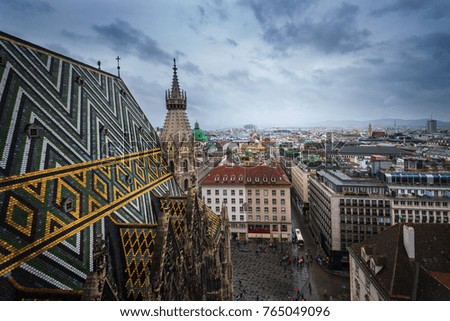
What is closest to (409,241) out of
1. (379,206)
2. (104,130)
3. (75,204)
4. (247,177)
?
(379,206)

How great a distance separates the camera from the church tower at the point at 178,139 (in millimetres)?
29141

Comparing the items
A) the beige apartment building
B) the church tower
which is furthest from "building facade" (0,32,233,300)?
the beige apartment building

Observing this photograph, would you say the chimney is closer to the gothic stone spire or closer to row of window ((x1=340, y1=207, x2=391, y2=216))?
row of window ((x1=340, y1=207, x2=391, y2=216))

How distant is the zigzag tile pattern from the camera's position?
9.80 meters

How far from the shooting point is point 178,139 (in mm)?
29297

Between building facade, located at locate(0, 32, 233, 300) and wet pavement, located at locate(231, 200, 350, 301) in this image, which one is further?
wet pavement, located at locate(231, 200, 350, 301)

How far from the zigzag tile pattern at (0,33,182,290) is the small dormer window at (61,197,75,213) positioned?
0.14 ft

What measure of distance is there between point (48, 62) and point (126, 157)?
7055mm

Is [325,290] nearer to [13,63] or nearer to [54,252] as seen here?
[54,252]

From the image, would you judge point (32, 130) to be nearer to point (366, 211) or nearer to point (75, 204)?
point (75, 204)

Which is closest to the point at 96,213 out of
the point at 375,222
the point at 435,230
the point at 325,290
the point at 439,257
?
the point at 439,257

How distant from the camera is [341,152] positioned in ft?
322

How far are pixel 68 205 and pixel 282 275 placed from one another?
31418 millimetres

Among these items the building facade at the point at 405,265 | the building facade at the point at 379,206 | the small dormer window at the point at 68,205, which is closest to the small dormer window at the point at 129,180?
the small dormer window at the point at 68,205
